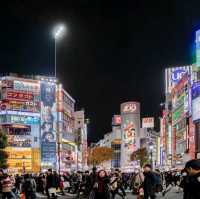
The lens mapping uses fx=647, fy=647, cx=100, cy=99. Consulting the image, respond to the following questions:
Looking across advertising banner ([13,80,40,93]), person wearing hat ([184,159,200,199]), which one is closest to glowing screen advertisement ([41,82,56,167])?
advertising banner ([13,80,40,93])

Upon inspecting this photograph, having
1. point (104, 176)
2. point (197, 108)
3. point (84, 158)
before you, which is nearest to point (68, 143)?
point (84, 158)

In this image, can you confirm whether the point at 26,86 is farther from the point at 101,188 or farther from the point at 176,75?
the point at 101,188

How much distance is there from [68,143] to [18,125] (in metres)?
24.9

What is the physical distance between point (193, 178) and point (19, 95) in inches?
4741

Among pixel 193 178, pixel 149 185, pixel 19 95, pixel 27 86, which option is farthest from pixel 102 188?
pixel 27 86

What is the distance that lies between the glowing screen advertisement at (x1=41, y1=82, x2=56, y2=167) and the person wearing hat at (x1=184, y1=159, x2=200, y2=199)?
11964cm

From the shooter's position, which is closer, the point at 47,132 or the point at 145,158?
the point at 47,132

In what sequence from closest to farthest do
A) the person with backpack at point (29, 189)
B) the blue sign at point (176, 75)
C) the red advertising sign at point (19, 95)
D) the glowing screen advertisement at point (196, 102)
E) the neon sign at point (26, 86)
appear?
1. the person with backpack at point (29, 189)
2. the glowing screen advertisement at point (196, 102)
3. the red advertising sign at point (19, 95)
4. the neon sign at point (26, 86)
5. the blue sign at point (176, 75)

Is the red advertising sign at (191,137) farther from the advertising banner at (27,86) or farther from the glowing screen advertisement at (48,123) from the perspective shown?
the advertising banner at (27,86)

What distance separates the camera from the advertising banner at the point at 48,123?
126812 millimetres

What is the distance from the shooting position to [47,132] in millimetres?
128250

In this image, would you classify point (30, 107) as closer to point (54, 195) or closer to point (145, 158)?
point (145, 158)

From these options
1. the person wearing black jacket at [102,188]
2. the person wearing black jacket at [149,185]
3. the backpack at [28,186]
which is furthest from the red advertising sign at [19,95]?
the person wearing black jacket at [102,188]

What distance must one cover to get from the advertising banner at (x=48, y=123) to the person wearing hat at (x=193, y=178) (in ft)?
393
